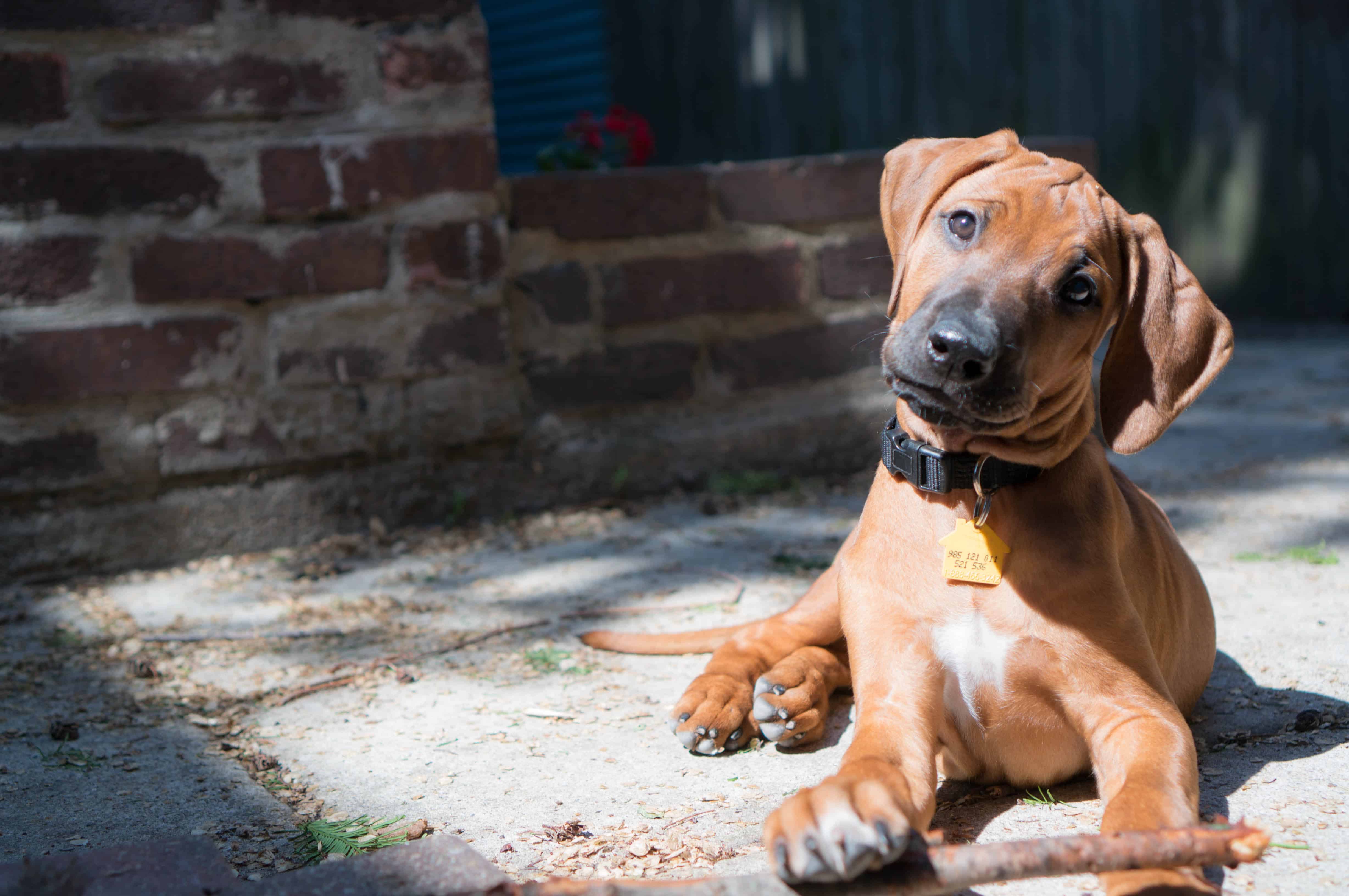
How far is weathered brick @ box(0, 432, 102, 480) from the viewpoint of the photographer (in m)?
3.02

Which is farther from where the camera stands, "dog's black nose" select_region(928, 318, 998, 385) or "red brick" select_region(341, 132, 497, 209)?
"red brick" select_region(341, 132, 497, 209)

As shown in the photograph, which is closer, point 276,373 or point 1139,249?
point 1139,249

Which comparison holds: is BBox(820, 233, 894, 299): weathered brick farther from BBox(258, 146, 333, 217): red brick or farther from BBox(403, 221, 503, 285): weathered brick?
BBox(258, 146, 333, 217): red brick

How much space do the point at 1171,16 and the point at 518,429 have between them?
17.8 ft

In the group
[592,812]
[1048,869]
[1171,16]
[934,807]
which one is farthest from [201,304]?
[1171,16]

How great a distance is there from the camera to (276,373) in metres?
3.28

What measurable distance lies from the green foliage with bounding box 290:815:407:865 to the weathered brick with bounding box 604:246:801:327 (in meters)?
2.11

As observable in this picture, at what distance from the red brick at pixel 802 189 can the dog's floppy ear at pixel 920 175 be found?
154 cm

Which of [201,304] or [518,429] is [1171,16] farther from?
[201,304]

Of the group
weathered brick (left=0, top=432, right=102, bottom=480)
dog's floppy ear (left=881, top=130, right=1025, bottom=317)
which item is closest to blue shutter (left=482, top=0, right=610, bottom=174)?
weathered brick (left=0, top=432, right=102, bottom=480)

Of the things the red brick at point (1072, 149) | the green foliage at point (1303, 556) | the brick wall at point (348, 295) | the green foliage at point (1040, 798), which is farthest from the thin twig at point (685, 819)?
the red brick at point (1072, 149)

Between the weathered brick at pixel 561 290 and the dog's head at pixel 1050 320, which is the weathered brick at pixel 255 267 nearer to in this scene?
the weathered brick at pixel 561 290

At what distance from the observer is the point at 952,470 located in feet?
6.25

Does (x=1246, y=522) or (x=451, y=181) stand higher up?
(x=451, y=181)
